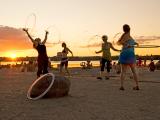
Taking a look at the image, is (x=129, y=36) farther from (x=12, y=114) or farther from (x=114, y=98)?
(x=12, y=114)

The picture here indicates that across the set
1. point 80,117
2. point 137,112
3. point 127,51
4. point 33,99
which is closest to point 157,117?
point 137,112

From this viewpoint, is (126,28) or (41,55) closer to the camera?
(126,28)

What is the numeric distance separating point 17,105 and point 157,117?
10.8 ft

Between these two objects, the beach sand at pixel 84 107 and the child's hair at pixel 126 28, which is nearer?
the beach sand at pixel 84 107

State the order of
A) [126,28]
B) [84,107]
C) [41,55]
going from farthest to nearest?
1. [41,55]
2. [126,28]
3. [84,107]

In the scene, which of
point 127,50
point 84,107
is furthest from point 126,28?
point 84,107

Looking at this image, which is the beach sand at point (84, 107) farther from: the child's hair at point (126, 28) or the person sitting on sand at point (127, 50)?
the child's hair at point (126, 28)

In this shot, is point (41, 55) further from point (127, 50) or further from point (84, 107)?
point (84, 107)

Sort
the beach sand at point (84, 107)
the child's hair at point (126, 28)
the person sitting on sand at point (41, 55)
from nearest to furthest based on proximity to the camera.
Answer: the beach sand at point (84, 107) < the child's hair at point (126, 28) < the person sitting on sand at point (41, 55)

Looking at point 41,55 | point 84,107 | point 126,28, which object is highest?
point 126,28

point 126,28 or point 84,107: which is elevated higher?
point 126,28

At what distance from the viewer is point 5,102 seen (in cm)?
1122

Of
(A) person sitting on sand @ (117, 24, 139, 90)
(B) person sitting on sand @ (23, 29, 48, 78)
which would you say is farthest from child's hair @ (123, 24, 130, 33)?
(B) person sitting on sand @ (23, 29, 48, 78)

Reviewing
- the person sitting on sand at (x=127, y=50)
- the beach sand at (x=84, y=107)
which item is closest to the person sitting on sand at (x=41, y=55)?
the person sitting on sand at (x=127, y=50)
